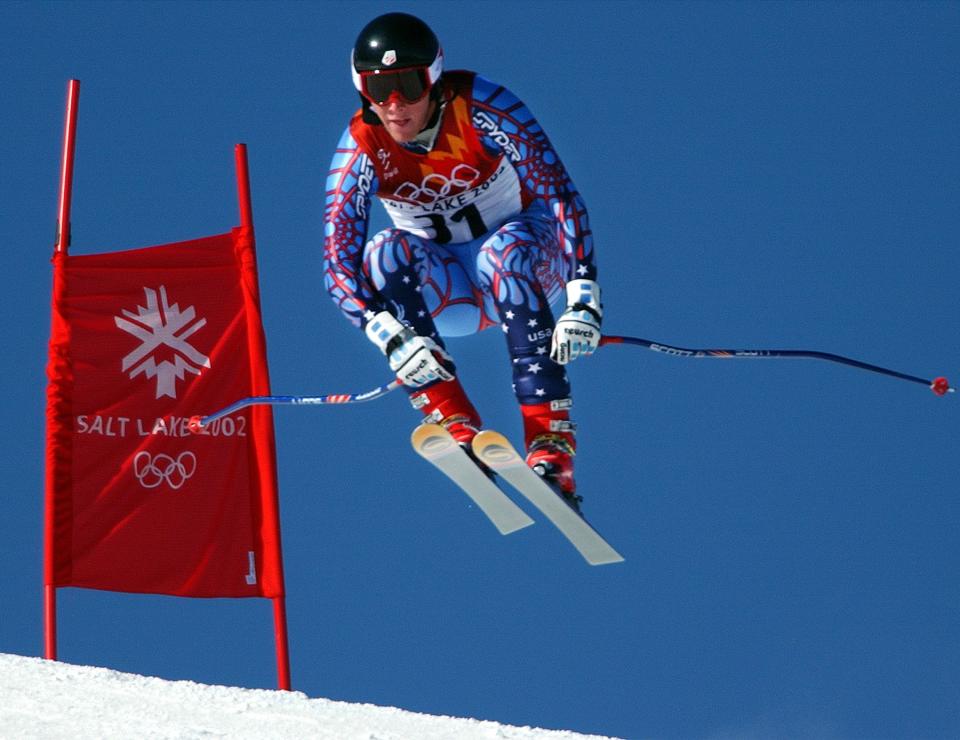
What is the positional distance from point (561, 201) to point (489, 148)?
1.33ft

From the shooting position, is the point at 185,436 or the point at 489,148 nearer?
the point at 489,148

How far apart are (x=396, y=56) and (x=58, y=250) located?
9.65 ft

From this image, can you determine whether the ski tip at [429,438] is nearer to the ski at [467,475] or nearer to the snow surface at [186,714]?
the ski at [467,475]

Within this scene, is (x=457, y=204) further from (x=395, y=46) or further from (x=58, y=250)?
(x=58, y=250)

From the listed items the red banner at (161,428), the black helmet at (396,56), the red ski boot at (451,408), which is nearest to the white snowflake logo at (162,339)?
the red banner at (161,428)

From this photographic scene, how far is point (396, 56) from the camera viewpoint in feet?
25.8

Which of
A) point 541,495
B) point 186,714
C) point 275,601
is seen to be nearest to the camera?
point 186,714

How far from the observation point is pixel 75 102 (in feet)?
33.7

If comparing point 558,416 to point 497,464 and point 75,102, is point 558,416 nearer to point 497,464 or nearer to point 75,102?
point 497,464

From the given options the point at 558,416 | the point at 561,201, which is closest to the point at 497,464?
the point at 558,416

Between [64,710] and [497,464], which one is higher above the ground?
[497,464]

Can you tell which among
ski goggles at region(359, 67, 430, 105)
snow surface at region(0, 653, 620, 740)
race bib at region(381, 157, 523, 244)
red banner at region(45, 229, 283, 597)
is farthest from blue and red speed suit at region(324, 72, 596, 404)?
red banner at region(45, 229, 283, 597)

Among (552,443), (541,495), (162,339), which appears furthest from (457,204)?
(162,339)

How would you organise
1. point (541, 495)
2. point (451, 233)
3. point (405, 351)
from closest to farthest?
point (405, 351) < point (541, 495) < point (451, 233)
